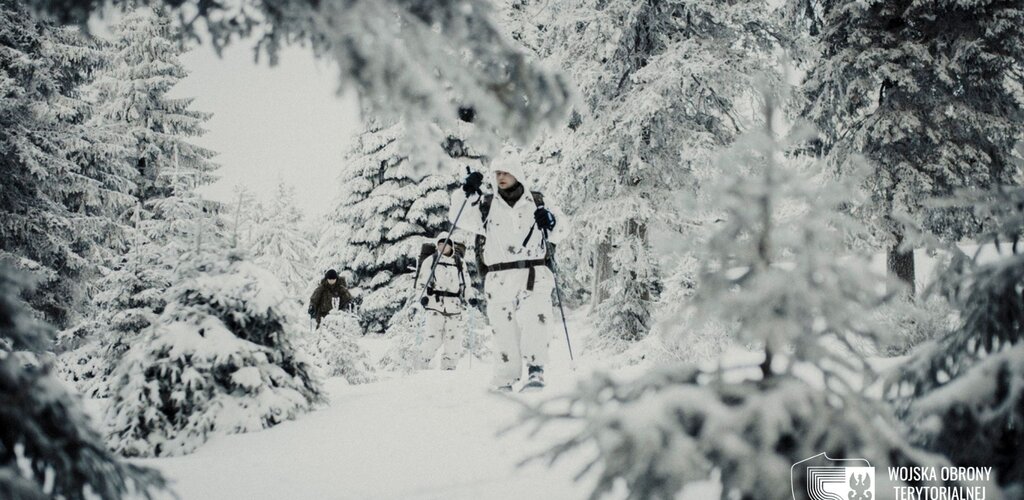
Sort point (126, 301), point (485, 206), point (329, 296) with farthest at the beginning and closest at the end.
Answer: point (329, 296) < point (126, 301) < point (485, 206)

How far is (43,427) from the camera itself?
4.73ft

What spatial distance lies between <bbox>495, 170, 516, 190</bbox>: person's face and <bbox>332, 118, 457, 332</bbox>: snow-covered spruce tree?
12.5 meters

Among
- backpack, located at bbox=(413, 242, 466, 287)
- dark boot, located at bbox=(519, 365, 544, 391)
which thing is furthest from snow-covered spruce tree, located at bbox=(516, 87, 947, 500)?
backpack, located at bbox=(413, 242, 466, 287)

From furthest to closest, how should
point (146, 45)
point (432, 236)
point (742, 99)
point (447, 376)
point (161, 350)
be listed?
1. point (432, 236)
2. point (146, 45)
3. point (742, 99)
4. point (447, 376)
5. point (161, 350)

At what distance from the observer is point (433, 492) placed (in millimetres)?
2373

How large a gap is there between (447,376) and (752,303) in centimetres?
477

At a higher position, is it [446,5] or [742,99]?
[742,99]

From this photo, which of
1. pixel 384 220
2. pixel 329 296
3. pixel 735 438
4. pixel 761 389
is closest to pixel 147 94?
pixel 384 220

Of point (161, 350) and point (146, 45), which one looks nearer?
point (161, 350)

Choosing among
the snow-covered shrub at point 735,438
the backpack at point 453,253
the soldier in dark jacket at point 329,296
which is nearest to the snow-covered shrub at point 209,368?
the snow-covered shrub at point 735,438

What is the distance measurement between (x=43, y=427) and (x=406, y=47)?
143 centimetres

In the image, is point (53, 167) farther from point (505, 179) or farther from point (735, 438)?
point (735, 438)

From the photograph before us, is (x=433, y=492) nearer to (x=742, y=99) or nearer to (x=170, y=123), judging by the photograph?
(x=742, y=99)

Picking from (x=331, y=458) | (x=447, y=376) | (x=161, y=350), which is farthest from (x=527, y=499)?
(x=447, y=376)
